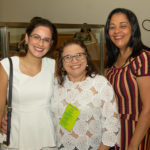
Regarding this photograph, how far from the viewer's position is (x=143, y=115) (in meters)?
1.45

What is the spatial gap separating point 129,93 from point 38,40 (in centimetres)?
83

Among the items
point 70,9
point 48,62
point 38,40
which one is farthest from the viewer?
point 70,9

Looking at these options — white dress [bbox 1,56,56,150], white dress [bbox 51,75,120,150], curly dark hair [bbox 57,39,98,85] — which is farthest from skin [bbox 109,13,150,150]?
white dress [bbox 1,56,56,150]

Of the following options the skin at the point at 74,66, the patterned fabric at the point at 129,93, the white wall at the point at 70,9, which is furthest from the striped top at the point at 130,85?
the white wall at the point at 70,9

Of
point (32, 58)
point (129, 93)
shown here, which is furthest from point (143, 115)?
point (32, 58)

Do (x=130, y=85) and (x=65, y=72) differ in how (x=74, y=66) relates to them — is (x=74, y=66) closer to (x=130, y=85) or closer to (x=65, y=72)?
(x=65, y=72)

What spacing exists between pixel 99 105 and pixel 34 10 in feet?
13.9

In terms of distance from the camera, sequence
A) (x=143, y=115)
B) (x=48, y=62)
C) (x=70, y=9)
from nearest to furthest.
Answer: (x=143, y=115) < (x=48, y=62) < (x=70, y=9)

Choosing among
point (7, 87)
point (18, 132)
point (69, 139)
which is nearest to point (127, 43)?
point (69, 139)

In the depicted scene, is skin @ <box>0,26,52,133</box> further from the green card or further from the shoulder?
the green card

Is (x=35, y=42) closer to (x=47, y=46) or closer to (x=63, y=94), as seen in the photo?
A: (x=47, y=46)

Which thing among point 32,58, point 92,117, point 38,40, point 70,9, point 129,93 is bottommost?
point 92,117

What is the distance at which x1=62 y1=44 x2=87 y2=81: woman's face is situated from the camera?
151 centimetres

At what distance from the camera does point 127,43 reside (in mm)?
1619
